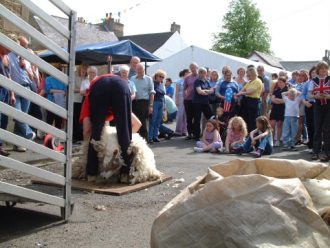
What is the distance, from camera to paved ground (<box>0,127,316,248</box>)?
14.0 feet

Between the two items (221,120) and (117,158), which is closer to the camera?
(117,158)

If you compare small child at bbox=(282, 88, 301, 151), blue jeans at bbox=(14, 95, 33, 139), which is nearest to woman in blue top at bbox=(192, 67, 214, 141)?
small child at bbox=(282, 88, 301, 151)

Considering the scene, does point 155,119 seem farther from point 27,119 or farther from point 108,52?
point 27,119

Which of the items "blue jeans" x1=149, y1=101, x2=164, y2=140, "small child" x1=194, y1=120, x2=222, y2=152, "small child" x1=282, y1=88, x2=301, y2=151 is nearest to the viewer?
"small child" x1=194, y1=120, x2=222, y2=152

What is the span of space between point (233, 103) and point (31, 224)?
26.2 feet

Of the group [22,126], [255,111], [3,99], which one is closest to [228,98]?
[255,111]

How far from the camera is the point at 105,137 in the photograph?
21.4ft

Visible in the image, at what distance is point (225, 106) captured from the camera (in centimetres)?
1202

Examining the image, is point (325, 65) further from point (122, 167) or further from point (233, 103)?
point (122, 167)

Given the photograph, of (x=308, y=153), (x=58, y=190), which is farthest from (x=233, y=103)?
(x=58, y=190)

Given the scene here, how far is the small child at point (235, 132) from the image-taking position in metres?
10.8

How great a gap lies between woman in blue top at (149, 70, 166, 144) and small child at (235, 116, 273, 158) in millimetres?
2489

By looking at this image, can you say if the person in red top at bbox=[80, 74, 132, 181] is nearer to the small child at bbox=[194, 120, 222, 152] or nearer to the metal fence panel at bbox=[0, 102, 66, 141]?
the metal fence panel at bbox=[0, 102, 66, 141]

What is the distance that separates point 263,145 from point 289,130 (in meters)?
1.82
